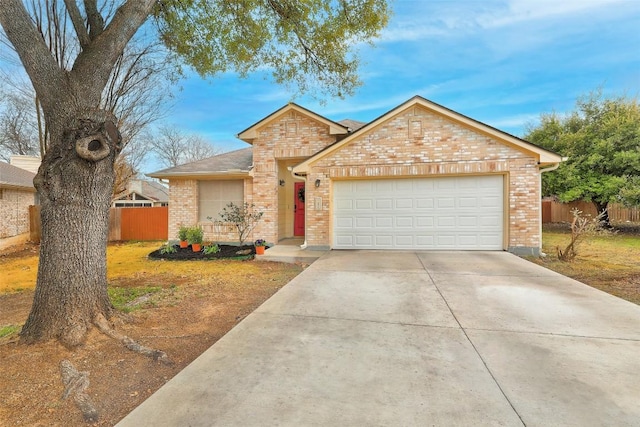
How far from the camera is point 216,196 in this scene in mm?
12352

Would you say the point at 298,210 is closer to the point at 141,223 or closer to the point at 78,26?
the point at 141,223

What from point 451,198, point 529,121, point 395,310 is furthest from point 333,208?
point 529,121

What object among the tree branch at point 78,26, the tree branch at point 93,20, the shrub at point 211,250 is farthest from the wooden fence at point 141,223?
the tree branch at point 78,26

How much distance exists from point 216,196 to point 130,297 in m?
7.11

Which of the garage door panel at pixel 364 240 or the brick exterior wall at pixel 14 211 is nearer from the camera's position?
the garage door panel at pixel 364 240

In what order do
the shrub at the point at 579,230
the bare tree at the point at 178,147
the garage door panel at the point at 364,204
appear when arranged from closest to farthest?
1. the shrub at the point at 579,230
2. the garage door panel at the point at 364,204
3. the bare tree at the point at 178,147

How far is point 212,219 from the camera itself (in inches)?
484

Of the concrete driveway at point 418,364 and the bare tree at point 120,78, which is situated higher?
the bare tree at point 120,78

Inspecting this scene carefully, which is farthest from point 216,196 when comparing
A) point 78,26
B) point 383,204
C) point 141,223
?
point 78,26

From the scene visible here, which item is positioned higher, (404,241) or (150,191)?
(150,191)

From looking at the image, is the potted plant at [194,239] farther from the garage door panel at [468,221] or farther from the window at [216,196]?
the garage door panel at [468,221]

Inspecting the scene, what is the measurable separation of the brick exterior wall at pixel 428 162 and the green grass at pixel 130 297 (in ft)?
16.4

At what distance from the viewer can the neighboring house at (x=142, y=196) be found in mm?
27875

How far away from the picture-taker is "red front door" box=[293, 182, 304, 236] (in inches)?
520
